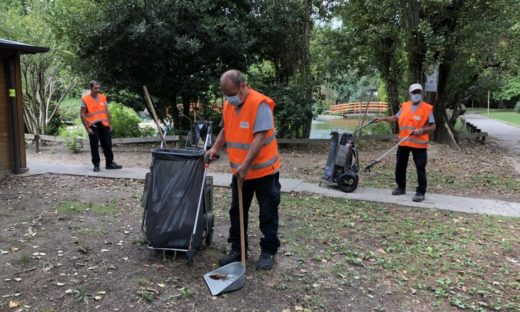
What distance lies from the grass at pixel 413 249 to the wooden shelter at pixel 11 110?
16.4 ft

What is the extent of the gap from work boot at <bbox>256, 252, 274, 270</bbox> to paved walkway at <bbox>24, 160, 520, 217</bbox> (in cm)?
300

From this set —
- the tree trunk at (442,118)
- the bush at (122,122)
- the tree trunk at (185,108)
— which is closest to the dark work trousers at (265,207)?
the tree trunk at (185,108)

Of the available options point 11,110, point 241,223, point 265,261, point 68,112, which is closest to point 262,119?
point 241,223

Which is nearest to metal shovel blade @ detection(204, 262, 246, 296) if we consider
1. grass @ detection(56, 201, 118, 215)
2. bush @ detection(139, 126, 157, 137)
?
grass @ detection(56, 201, 118, 215)

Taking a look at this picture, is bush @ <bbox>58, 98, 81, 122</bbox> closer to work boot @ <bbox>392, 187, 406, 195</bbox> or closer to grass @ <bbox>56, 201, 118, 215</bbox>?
grass @ <bbox>56, 201, 118, 215</bbox>

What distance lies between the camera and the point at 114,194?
6.75 metres

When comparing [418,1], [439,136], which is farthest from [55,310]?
[439,136]

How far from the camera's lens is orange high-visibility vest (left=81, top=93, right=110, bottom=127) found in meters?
8.21

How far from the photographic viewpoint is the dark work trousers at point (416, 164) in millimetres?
6633

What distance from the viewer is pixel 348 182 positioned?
7.12 metres

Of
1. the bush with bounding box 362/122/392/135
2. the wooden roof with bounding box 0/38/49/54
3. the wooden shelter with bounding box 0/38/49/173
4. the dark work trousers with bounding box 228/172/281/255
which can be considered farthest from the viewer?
the bush with bounding box 362/122/392/135

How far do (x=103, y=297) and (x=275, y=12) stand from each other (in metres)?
8.85

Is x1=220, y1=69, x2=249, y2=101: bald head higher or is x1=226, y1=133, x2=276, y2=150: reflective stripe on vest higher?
x1=220, y1=69, x2=249, y2=101: bald head

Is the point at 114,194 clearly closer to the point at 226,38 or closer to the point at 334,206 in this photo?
the point at 334,206
